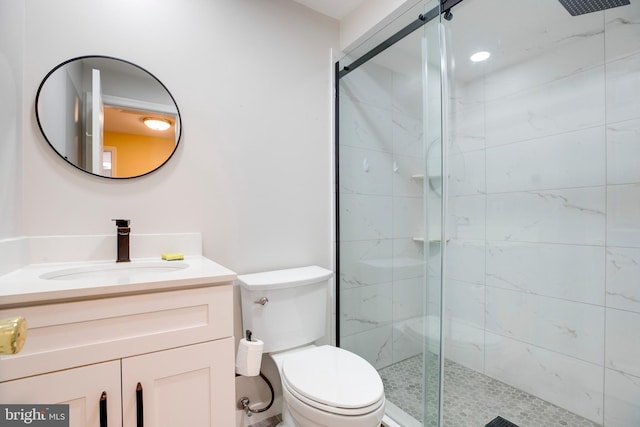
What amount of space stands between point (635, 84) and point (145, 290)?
2155mm

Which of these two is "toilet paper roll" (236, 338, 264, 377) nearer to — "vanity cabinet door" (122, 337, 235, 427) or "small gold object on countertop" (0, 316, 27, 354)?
"vanity cabinet door" (122, 337, 235, 427)

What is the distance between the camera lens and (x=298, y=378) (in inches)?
45.9

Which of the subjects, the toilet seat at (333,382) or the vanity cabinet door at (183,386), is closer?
the vanity cabinet door at (183,386)

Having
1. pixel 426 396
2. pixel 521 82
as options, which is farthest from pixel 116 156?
pixel 521 82

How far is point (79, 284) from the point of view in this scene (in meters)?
0.81

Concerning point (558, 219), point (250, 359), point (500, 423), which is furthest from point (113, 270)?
point (558, 219)

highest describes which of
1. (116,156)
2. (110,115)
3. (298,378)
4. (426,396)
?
(110,115)

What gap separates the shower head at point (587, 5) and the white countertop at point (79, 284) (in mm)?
1938

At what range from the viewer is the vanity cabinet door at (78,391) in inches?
28.4

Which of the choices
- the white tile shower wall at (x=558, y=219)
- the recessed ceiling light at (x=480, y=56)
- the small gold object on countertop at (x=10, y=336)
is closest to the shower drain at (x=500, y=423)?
the white tile shower wall at (x=558, y=219)

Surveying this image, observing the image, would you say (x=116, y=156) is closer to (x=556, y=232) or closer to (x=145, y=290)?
(x=145, y=290)

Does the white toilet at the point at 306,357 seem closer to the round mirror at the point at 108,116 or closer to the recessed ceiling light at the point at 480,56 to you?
the round mirror at the point at 108,116

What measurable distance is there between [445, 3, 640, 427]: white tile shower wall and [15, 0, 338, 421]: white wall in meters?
0.87

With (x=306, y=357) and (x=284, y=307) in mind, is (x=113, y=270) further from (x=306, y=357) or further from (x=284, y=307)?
(x=306, y=357)
